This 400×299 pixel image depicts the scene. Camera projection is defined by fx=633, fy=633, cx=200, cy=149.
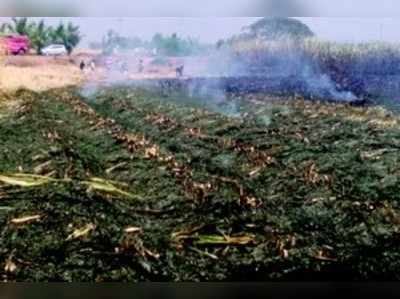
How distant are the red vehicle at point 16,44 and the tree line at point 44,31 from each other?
0.07ft

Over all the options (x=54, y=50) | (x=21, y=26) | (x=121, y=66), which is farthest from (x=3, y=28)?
(x=121, y=66)

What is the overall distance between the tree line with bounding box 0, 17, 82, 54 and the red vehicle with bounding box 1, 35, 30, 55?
0.02m

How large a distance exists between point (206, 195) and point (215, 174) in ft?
0.34

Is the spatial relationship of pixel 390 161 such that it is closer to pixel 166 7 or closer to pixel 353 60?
pixel 353 60

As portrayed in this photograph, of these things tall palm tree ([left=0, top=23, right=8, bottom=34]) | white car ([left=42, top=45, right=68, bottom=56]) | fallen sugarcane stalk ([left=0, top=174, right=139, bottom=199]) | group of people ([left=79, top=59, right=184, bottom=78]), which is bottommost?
fallen sugarcane stalk ([left=0, top=174, right=139, bottom=199])

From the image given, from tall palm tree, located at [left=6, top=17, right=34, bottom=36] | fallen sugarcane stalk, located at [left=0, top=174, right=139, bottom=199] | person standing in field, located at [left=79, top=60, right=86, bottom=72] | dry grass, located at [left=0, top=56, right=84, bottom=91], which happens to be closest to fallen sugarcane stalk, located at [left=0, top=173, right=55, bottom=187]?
fallen sugarcane stalk, located at [left=0, top=174, right=139, bottom=199]

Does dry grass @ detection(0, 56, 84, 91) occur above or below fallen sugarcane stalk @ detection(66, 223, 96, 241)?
above

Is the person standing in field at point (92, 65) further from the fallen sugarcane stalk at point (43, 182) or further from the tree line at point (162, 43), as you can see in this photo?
the fallen sugarcane stalk at point (43, 182)

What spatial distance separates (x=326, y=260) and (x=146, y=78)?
43.8 inches

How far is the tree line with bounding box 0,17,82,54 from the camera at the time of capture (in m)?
2.78

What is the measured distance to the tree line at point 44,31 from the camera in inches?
109

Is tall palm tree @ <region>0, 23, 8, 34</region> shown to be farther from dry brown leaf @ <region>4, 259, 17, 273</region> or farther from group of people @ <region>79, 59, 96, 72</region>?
dry brown leaf @ <region>4, 259, 17, 273</region>

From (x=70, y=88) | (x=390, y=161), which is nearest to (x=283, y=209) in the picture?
(x=390, y=161)

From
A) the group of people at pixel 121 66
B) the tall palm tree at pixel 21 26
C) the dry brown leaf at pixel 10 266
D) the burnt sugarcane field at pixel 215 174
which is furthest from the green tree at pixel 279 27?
the dry brown leaf at pixel 10 266
